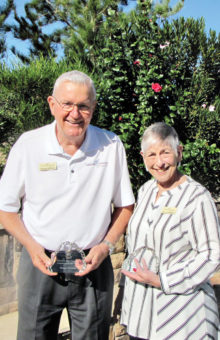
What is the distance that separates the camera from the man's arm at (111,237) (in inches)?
71.8

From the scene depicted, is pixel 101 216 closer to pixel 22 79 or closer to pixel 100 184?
pixel 100 184

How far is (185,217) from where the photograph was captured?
179cm

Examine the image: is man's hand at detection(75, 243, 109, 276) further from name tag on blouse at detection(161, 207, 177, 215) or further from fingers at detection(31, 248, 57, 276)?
name tag on blouse at detection(161, 207, 177, 215)

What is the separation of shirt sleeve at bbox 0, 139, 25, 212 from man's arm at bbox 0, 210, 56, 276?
60 mm

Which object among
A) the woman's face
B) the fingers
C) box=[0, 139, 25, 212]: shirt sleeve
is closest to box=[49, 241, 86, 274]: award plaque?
the fingers

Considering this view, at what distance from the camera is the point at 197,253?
1.79 meters

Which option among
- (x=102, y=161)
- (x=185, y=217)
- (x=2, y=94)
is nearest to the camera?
(x=185, y=217)

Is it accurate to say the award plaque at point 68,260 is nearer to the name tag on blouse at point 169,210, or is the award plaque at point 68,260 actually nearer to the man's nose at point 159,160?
the name tag on blouse at point 169,210

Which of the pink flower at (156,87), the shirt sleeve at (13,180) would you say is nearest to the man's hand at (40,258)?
the shirt sleeve at (13,180)

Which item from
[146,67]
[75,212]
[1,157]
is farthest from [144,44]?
[75,212]

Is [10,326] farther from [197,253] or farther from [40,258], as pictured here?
[197,253]

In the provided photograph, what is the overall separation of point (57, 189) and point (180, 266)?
71 cm

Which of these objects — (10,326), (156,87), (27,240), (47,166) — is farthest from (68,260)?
(156,87)

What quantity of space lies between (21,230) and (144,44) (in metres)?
2.78
